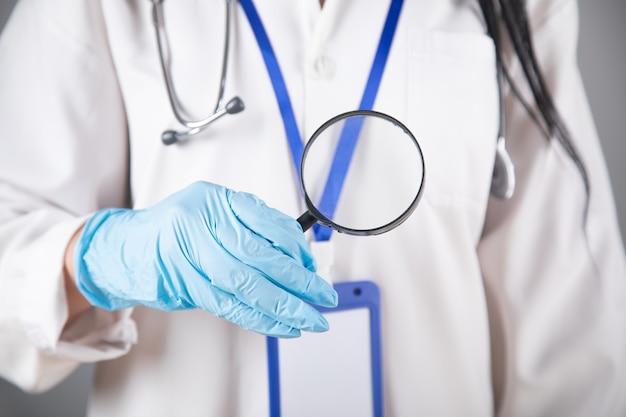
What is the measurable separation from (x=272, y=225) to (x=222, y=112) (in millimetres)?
206

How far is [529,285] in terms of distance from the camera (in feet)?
3.02

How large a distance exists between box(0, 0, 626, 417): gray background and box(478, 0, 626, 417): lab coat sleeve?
0.50 meters

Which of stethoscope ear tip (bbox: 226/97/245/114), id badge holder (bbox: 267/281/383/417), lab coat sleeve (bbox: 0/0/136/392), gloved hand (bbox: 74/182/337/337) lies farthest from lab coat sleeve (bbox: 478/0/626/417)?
lab coat sleeve (bbox: 0/0/136/392)

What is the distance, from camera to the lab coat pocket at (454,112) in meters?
0.82

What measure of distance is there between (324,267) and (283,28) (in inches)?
16.4

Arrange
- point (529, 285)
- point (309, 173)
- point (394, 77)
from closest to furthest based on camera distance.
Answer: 1. point (309, 173)
2. point (394, 77)
3. point (529, 285)

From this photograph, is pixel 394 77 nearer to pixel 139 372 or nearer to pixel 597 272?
pixel 597 272

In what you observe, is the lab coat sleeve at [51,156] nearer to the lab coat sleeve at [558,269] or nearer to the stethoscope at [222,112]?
the stethoscope at [222,112]

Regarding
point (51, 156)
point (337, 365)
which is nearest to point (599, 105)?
point (337, 365)

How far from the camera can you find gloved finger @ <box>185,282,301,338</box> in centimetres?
67

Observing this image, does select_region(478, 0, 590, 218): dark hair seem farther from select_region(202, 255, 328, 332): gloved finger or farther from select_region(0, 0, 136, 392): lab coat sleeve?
select_region(0, 0, 136, 392): lab coat sleeve

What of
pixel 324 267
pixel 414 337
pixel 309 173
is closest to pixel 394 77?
pixel 309 173

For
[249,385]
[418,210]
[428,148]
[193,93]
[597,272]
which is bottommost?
[249,385]

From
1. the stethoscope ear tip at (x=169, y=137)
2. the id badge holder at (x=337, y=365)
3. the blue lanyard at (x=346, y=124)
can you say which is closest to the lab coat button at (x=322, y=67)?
the blue lanyard at (x=346, y=124)
